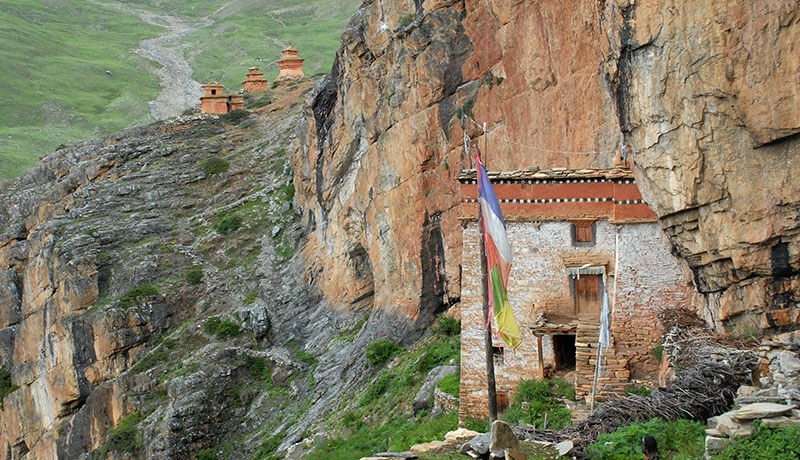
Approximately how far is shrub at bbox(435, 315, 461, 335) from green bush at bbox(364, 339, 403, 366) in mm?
2064

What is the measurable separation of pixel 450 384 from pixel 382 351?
8.65 meters

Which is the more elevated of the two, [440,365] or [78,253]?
[78,253]

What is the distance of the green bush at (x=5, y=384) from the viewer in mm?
52594

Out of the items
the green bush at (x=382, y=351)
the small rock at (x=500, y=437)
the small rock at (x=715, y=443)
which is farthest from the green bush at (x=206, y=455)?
the small rock at (x=715, y=443)

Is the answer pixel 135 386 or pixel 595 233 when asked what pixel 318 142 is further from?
pixel 595 233

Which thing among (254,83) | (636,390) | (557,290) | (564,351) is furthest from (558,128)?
(254,83)

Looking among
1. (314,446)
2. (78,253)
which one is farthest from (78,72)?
(314,446)

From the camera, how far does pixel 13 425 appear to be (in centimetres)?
5181

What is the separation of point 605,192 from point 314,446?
1411 cm

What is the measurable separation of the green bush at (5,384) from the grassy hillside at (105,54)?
39822 millimetres

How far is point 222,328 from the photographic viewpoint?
44688 mm

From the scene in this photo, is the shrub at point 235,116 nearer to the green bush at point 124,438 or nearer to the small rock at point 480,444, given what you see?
the green bush at point 124,438

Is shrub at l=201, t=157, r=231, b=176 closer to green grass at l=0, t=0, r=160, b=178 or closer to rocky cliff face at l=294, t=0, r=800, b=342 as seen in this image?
rocky cliff face at l=294, t=0, r=800, b=342

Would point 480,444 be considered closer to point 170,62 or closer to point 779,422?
point 779,422
